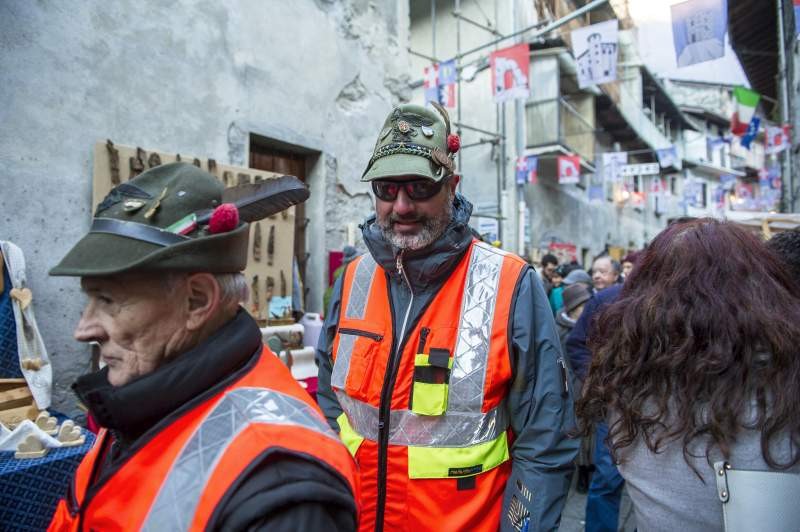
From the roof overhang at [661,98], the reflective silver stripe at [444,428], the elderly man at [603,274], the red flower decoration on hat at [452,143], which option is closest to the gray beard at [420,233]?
the red flower decoration on hat at [452,143]

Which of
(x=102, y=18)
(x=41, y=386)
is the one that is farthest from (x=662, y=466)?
(x=102, y=18)

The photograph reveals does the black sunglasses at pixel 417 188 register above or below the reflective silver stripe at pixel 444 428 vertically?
above

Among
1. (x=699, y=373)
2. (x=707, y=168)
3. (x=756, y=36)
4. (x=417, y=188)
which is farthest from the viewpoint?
(x=707, y=168)

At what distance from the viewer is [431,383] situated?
1754 mm

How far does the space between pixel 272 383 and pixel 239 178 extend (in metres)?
3.95

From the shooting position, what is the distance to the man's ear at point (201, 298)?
1141mm

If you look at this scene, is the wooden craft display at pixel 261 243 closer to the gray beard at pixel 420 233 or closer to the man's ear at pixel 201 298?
the gray beard at pixel 420 233

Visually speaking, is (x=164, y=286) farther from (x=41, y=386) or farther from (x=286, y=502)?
(x=41, y=386)

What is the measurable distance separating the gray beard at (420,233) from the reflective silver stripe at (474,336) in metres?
0.19

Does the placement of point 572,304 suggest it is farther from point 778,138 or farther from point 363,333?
point 778,138

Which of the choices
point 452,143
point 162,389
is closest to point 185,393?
point 162,389

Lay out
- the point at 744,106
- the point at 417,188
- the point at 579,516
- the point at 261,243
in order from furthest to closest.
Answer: the point at 744,106 → the point at 261,243 → the point at 579,516 → the point at 417,188

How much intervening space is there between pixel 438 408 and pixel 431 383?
0.09m

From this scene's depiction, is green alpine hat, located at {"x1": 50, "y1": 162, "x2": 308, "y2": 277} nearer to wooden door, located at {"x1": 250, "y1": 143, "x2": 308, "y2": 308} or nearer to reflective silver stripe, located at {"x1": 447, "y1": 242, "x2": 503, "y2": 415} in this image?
reflective silver stripe, located at {"x1": 447, "y1": 242, "x2": 503, "y2": 415}
